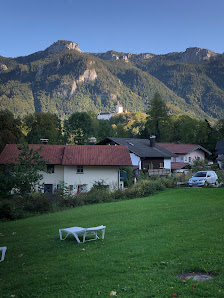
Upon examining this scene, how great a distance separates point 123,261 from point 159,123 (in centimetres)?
8254

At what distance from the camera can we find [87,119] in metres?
86.9

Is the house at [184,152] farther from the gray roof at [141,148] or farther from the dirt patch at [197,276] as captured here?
the dirt patch at [197,276]

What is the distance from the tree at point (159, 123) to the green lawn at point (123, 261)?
74438mm

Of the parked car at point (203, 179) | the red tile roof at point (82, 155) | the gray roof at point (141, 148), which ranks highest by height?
the gray roof at point (141, 148)

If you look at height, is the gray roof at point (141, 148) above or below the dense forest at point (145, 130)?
below

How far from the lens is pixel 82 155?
39.2 meters

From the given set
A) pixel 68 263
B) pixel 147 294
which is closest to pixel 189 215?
pixel 68 263

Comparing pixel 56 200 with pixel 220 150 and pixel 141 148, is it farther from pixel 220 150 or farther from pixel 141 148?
pixel 220 150

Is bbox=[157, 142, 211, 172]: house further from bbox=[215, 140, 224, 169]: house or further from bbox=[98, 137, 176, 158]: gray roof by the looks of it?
bbox=[98, 137, 176, 158]: gray roof

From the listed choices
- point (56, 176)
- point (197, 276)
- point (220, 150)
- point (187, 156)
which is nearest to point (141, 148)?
point (187, 156)

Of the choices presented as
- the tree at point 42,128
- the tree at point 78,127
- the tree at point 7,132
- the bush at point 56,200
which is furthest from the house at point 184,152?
the bush at point 56,200

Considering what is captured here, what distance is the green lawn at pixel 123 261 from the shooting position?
6.22 meters

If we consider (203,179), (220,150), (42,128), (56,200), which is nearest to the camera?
(56,200)

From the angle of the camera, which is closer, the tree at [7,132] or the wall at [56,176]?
the wall at [56,176]
